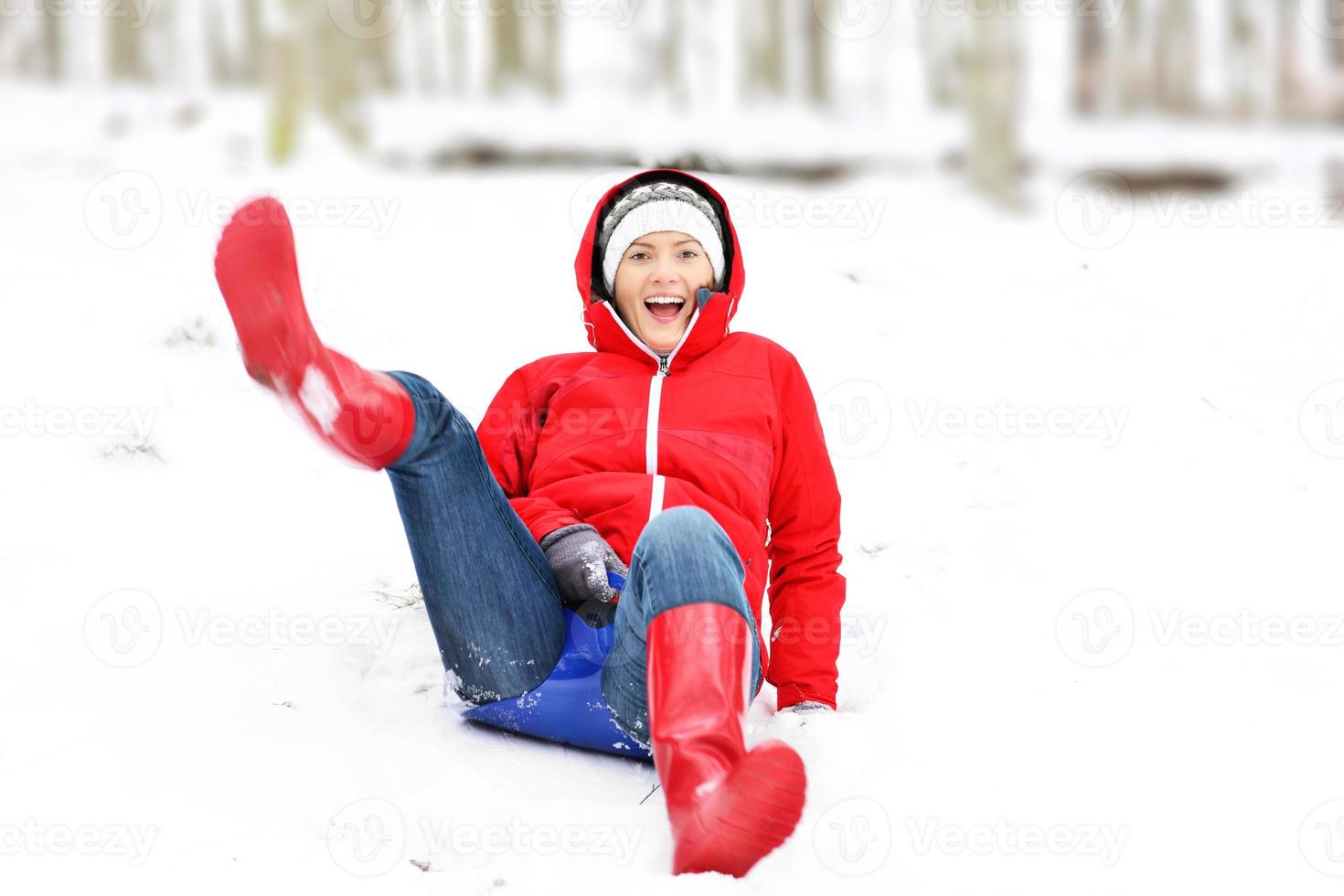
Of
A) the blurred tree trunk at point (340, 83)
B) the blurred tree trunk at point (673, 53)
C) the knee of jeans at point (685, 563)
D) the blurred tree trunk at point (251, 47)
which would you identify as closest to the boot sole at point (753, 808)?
the knee of jeans at point (685, 563)

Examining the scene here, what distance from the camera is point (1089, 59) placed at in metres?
15.8

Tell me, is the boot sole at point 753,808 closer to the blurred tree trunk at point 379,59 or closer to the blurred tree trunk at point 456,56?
the blurred tree trunk at point 379,59

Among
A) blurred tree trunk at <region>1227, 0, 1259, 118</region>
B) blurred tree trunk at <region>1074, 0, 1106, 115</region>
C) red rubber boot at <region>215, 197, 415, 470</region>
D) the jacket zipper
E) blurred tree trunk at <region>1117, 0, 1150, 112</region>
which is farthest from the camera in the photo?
blurred tree trunk at <region>1117, 0, 1150, 112</region>

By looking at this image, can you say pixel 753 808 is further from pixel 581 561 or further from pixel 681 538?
pixel 581 561

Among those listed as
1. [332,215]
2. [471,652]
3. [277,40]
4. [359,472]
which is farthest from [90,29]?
[471,652]

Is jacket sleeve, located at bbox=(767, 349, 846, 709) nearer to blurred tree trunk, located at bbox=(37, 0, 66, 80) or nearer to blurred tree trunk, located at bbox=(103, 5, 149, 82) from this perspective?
blurred tree trunk, located at bbox=(103, 5, 149, 82)

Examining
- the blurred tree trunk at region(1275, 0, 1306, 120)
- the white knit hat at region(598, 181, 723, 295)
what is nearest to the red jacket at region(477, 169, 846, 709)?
the white knit hat at region(598, 181, 723, 295)

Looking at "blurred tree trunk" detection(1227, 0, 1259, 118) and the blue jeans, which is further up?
"blurred tree trunk" detection(1227, 0, 1259, 118)

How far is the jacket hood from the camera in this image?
221 centimetres

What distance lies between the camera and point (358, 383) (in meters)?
1.53

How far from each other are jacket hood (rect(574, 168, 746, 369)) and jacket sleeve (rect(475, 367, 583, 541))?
17 cm

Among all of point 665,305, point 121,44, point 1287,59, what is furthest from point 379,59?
point 1287,59

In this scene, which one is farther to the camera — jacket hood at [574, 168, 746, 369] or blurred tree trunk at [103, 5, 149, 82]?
blurred tree trunk at [103, 5, 149, 82]

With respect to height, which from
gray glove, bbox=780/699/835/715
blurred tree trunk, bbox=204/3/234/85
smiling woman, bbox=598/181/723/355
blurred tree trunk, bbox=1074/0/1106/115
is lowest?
gray glove, bbox=780/699/835/715
